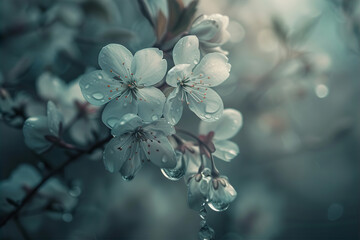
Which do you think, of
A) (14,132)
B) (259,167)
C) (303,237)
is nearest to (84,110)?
(14,132)

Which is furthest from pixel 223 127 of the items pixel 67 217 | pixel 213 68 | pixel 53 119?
pixel 67 217

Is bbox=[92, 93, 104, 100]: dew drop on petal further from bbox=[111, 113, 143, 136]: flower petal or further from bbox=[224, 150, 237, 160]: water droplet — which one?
bbox=[224, 150, 237, 160]: water droplet

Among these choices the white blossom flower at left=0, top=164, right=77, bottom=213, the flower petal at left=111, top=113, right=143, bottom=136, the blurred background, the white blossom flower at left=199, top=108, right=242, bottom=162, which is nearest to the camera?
the flower petal at left=111, top=113, right=143, bottom=136

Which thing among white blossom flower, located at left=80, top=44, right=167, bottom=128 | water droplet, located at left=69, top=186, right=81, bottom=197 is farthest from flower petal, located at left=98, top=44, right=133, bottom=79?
water droplet, located at left=69, top=186, right=81, bottom=197

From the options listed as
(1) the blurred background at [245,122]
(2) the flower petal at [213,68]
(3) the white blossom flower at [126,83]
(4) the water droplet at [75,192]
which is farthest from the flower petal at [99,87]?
(4) the water droplet at [75,192]

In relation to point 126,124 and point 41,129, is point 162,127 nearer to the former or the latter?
point 126,124

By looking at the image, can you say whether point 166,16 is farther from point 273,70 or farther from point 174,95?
point 273,70
